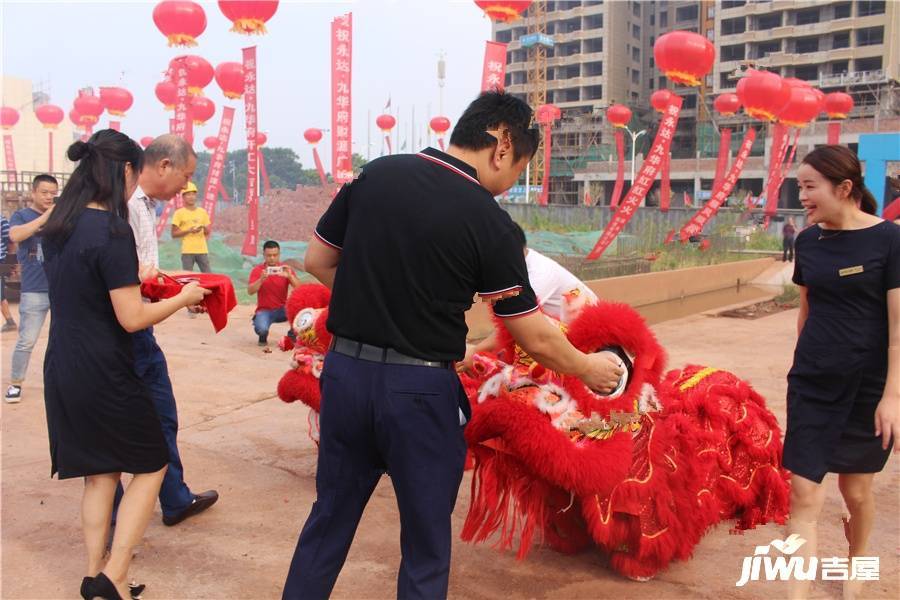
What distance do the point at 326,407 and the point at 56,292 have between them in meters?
1.05

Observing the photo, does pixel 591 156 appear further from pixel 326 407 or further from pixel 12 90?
pixel 326 407

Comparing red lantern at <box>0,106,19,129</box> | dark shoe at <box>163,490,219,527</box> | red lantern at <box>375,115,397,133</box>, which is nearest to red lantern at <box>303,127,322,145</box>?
red lantern at <box>375,115,397,133</box>

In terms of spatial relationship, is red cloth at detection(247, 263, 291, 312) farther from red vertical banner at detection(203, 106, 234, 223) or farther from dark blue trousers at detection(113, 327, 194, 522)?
red vertical banner at detection(203, 106, 234, 223)

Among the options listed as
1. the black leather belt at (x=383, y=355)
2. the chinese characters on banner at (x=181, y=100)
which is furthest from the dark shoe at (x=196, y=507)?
the chinese characters on banner at (x=181, y=100)

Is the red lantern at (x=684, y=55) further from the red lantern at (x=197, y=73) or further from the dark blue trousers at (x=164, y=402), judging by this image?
the dark blue trousers at (x=164, y=402)

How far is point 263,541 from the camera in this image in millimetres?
3033

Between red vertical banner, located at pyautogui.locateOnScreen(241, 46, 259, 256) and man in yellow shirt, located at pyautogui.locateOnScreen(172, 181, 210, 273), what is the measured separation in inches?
113

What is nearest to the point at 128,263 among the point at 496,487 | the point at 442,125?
the point at 496,487

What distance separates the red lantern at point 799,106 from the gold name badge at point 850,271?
51.5 feet

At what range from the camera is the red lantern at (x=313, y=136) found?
2497 centimetres

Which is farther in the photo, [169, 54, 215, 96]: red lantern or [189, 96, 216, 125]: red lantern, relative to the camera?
[189, 96, 216, 125]: red lantern

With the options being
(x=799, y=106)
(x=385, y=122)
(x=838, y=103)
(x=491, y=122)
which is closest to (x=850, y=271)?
(x=491, y=122)

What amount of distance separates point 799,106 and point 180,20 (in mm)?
13602

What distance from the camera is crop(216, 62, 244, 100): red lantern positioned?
1451 centimetres
